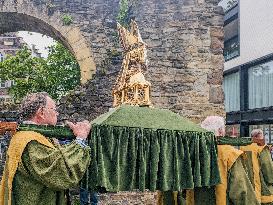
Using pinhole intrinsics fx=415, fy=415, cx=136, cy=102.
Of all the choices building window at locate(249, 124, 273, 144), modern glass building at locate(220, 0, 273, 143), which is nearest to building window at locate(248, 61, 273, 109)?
modern glass building at locate(220, 0, 273, 143)

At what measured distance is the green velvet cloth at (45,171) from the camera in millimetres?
2918

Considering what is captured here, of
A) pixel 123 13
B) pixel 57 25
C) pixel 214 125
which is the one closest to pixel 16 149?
pixel 214 125

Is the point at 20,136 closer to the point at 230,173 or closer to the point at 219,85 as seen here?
the point at 230,173

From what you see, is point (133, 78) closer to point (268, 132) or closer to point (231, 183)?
point (231, 183)

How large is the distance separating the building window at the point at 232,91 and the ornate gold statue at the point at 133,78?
14608 millimetres

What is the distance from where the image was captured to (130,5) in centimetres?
852

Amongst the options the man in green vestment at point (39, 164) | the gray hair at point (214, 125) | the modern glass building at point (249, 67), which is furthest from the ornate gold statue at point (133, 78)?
the modern glass building at point (249, 67)

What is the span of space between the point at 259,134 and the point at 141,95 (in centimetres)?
261

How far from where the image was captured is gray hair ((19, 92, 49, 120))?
3.11 meters

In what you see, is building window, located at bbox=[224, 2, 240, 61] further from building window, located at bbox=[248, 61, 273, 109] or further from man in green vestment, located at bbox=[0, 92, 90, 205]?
man in green vestment, located at bbox=[0, 92, 90, 205]

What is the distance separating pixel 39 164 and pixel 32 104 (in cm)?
47

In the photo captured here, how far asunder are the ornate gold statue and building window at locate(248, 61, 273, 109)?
12.6 m

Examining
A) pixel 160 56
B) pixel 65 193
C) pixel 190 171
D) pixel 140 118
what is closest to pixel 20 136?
pixel 65 193

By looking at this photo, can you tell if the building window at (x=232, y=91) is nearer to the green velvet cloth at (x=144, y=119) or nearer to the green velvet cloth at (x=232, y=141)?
the green velvet cloth at (x=232, y=141)
